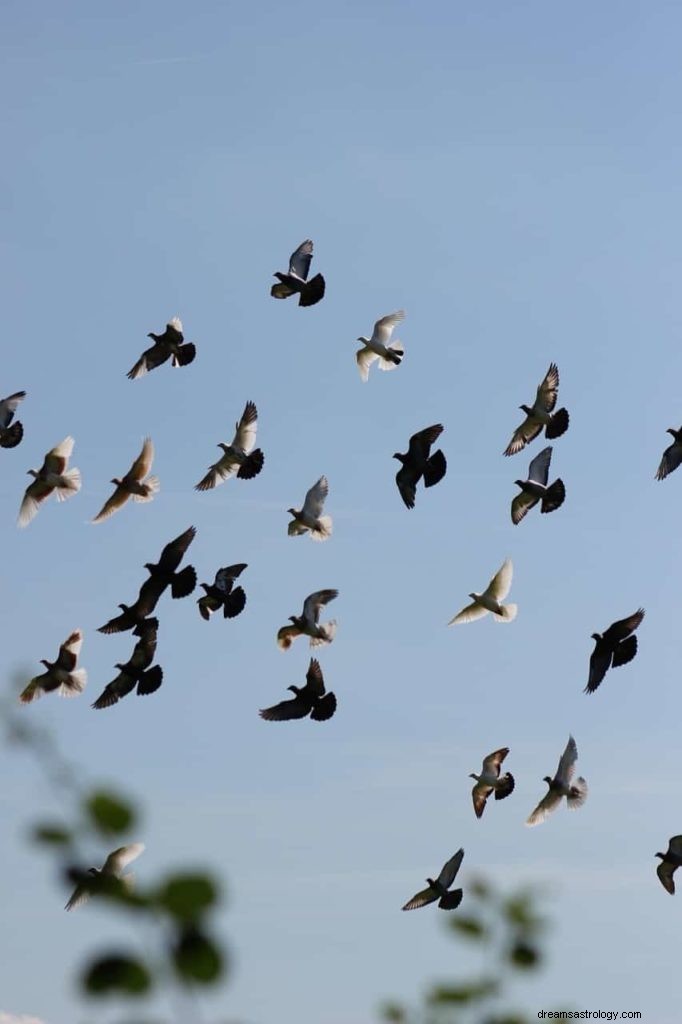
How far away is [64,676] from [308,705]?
4963 millimetres

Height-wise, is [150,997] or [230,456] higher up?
[230,456]

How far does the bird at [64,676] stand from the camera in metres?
31.9

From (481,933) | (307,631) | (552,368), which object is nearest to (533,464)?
(552,368)

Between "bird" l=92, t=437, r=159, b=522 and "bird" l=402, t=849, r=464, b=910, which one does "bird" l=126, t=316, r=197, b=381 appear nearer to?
"bird" l=92, t=437, r=159, b=522

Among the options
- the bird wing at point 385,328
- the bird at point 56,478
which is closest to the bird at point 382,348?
the bird wing at point 385,328

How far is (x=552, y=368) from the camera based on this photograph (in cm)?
3195

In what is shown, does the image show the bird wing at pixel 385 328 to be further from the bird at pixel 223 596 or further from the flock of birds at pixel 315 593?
the bird at pixel 223 596

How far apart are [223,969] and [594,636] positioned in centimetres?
2773

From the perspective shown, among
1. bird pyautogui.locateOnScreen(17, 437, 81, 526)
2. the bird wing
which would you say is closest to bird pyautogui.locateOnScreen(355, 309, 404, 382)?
the bird wing

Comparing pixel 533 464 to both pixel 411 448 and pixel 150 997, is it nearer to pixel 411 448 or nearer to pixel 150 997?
pixel 411 448

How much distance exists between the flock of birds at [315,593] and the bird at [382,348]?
63 millimetres

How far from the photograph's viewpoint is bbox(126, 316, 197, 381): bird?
111ft

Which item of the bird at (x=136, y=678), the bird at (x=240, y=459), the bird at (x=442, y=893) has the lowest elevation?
the bird at (x=442, y=893)

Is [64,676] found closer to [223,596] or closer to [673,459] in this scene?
[223,596]
